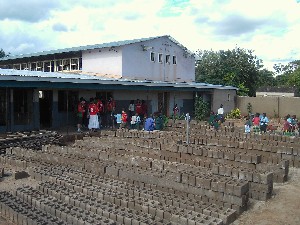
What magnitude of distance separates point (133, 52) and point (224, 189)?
1955 centimetres

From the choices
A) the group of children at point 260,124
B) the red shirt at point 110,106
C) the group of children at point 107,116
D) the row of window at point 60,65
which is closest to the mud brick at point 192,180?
the group of children at point 107,116

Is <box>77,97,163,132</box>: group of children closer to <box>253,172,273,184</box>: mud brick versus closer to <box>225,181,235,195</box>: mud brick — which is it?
<box>253,172,273,184</box>: mud brick

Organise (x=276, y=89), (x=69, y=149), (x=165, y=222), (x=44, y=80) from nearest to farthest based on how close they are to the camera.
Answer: (x=165, y=222)
(x=69, y=149)
(x=44, y=80)
(x=276, y=89)

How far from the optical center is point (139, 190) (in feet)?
22.6

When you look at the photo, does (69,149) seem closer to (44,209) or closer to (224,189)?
(44,209)

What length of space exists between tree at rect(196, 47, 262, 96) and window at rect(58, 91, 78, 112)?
73.1 feet

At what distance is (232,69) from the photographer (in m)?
38.0

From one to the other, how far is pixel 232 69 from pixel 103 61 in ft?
60.0

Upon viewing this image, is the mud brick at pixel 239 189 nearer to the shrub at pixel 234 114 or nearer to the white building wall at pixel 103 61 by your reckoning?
the white building wall at pixel 103 61

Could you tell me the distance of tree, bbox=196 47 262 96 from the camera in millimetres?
37406

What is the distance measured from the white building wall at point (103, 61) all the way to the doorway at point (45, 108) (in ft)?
26.3

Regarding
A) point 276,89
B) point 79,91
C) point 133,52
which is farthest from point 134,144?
point 276,89

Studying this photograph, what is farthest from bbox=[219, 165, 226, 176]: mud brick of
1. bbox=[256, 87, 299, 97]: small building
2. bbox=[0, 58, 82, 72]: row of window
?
bbox=[256, 87, 299, 97]: small building

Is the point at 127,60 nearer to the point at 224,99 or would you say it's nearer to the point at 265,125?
the point at 224,99
